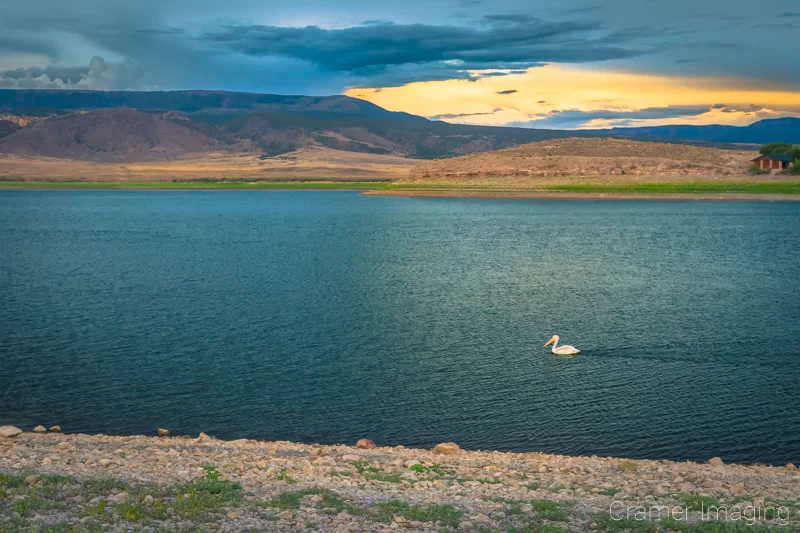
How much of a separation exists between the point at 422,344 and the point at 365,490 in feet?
41.1

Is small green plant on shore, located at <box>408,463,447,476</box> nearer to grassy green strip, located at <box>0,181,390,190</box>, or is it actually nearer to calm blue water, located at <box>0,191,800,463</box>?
calm blue water, located at <box>0,191,800,463</box>

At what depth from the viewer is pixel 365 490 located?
10688mm

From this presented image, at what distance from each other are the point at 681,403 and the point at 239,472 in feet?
33.6

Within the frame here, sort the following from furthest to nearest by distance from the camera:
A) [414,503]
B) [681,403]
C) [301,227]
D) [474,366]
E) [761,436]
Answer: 1. [301,227]
2. [474,366]
3. [681,403]
4. [761,436]
5. [414,503]

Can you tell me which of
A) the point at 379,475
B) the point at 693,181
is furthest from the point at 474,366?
the point at 693,181

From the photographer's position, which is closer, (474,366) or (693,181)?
(474,366)

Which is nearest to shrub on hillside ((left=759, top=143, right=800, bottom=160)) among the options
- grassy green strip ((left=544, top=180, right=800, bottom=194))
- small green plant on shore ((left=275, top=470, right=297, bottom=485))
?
grassy green strip ((left=544, top=180, right=800, bottom=194))

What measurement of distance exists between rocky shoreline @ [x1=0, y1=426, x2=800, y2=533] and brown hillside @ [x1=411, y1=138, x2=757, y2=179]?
108m

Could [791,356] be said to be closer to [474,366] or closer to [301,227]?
[474,366]

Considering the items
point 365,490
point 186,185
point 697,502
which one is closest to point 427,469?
point 365,490

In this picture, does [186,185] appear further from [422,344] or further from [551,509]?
[551,509]

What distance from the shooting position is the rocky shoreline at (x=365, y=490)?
9.08m

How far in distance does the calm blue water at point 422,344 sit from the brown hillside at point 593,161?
6823cm

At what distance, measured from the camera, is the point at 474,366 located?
20656 millimetres
